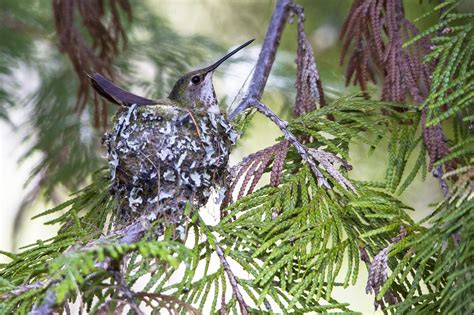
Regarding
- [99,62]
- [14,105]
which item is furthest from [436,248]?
[14,105]

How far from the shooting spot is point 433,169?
7.14 ft

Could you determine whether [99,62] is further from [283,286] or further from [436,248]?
[436,248]

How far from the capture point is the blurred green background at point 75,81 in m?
4.54

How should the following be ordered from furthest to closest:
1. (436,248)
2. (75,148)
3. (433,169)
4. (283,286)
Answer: (75,148)
(433,169)
(283,286)
(436,248)

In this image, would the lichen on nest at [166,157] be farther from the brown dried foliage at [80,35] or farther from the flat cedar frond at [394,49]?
the flat cedar frond at [394,49]

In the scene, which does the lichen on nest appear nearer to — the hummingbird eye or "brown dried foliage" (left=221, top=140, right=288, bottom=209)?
"brown dried foliage" (left=221, top=140, right=288, bottom=209)

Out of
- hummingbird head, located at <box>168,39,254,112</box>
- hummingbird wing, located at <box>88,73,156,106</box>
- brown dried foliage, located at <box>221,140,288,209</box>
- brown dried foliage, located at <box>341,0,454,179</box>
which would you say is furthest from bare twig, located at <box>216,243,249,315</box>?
hummingbird head, located at <box>168,39,254,112</box>

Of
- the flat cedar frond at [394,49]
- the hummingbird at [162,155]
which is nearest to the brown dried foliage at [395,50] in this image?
the flat cedar frond at [394,49]

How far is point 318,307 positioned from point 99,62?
81.0 inches

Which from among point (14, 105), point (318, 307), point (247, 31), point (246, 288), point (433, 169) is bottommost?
point (318, 307)

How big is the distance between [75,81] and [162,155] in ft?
7.54

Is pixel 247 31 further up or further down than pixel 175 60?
further up

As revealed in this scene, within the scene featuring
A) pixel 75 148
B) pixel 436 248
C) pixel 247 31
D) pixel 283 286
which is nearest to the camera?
pixel 436 248

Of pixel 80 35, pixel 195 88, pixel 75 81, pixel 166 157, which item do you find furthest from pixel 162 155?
pixel 75 81
